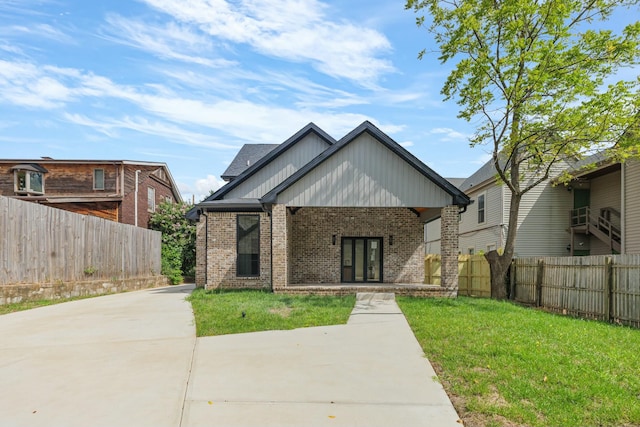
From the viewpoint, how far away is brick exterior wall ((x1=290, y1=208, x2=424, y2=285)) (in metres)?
17.4

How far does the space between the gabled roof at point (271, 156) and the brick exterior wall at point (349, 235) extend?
7.70ft

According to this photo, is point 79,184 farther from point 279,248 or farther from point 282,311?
point 282,311

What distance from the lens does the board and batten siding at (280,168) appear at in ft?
56.2

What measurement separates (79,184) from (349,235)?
1727 centimetres

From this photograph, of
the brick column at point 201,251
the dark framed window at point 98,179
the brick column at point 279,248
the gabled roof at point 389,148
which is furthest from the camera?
the dark framed window at point 98,179

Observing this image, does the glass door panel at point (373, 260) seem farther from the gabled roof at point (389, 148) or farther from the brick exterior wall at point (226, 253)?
the gabled roof at point (389, 148)

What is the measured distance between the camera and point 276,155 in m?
17.2

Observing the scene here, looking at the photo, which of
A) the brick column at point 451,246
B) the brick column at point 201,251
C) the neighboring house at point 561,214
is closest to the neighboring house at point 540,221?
the neighboring house at point 561,214

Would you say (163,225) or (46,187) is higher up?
(46,187)

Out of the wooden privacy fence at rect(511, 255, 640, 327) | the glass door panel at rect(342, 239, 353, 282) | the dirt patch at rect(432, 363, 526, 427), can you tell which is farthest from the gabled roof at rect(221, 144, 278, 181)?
the dirt patch at rect(432, 363, 526, 427)

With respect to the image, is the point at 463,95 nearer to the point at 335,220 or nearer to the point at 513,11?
the point at 513,11

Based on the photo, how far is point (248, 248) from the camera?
54.2ft

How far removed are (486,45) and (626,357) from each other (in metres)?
10.8

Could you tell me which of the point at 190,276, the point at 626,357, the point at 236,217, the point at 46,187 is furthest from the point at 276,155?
the point at 46,187
